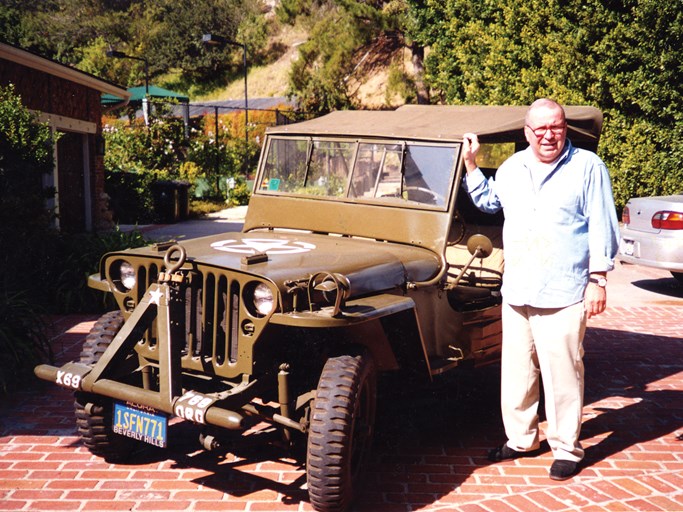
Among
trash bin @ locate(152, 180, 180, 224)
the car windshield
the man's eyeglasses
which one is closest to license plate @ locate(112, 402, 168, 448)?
the car windshield

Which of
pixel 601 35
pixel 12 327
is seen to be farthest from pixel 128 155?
pixel 12 327

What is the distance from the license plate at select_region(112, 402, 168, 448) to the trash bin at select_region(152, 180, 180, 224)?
15.0 metres

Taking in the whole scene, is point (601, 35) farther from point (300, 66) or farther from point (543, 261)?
point (300, 66)

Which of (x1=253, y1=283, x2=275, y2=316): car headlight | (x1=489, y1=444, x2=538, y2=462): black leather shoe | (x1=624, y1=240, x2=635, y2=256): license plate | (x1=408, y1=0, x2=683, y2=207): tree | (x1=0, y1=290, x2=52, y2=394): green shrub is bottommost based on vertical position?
(x1=489, y1=444, x2=538, y2=462): black leather shoe

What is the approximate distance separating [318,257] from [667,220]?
670 centimetres

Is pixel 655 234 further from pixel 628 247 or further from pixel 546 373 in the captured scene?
pixel 546 373

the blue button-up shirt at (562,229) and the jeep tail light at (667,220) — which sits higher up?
the blue button-up shirt at (562,229)

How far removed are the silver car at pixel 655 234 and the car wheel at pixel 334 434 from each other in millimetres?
6762

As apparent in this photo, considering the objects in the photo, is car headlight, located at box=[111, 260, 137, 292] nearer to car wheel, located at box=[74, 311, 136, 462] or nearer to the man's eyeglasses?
car wheel, located at box=[74, 311, 136, 462]

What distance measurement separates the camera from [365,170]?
4969 mm

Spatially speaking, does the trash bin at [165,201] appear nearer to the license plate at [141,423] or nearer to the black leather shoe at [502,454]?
the license plate at [141,423]

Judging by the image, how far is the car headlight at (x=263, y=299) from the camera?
3.70 m

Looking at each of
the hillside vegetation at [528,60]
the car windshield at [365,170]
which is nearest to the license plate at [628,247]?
the hillside vegetation at [528,60]

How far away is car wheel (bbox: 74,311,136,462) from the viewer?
13.9 ft
